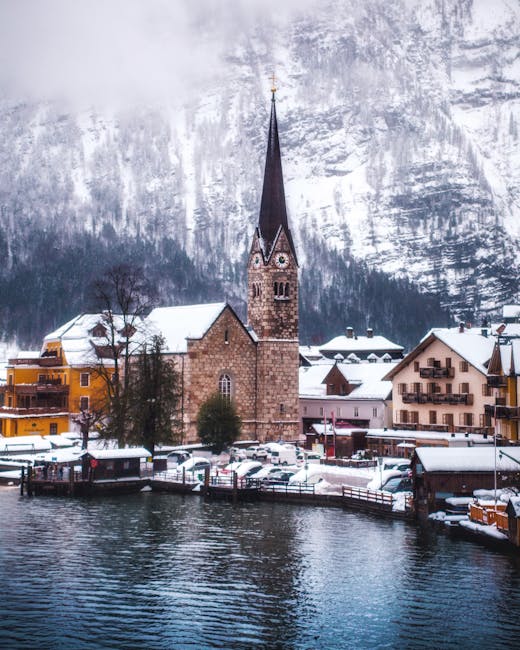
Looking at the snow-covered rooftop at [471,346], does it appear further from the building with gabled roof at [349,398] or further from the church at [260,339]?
the church at [260,339]

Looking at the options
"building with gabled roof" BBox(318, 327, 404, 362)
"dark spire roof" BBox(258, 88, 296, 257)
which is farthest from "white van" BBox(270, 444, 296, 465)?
"building with gabled roof" BBox(318, 327, 404, 362)

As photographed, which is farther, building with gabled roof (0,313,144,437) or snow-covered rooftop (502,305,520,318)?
snow-covered rooftop (502,305,520,318)

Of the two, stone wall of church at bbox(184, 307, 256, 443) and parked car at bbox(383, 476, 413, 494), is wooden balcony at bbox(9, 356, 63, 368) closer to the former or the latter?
stone wall of church at bbox(184, 307, 256, 443)

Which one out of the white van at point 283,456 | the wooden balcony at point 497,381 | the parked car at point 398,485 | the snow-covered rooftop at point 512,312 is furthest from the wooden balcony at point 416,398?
the snow-covered rooftop at point 512,312

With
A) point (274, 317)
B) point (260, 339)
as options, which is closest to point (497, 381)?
point (274, 317)

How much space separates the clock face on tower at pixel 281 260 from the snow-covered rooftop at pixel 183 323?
20.7 ft

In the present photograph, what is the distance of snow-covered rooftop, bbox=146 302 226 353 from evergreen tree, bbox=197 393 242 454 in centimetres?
704

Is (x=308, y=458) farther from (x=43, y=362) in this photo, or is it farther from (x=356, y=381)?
(x=43, y=362)

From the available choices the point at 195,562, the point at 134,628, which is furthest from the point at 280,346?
the point at 134,628

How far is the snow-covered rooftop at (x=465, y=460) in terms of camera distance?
62375 mm

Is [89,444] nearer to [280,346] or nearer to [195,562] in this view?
[280,346]

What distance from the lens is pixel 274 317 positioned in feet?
329

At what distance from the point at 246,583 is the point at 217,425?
4422cm

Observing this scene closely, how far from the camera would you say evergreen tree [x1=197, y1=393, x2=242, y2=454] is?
90250 mm
